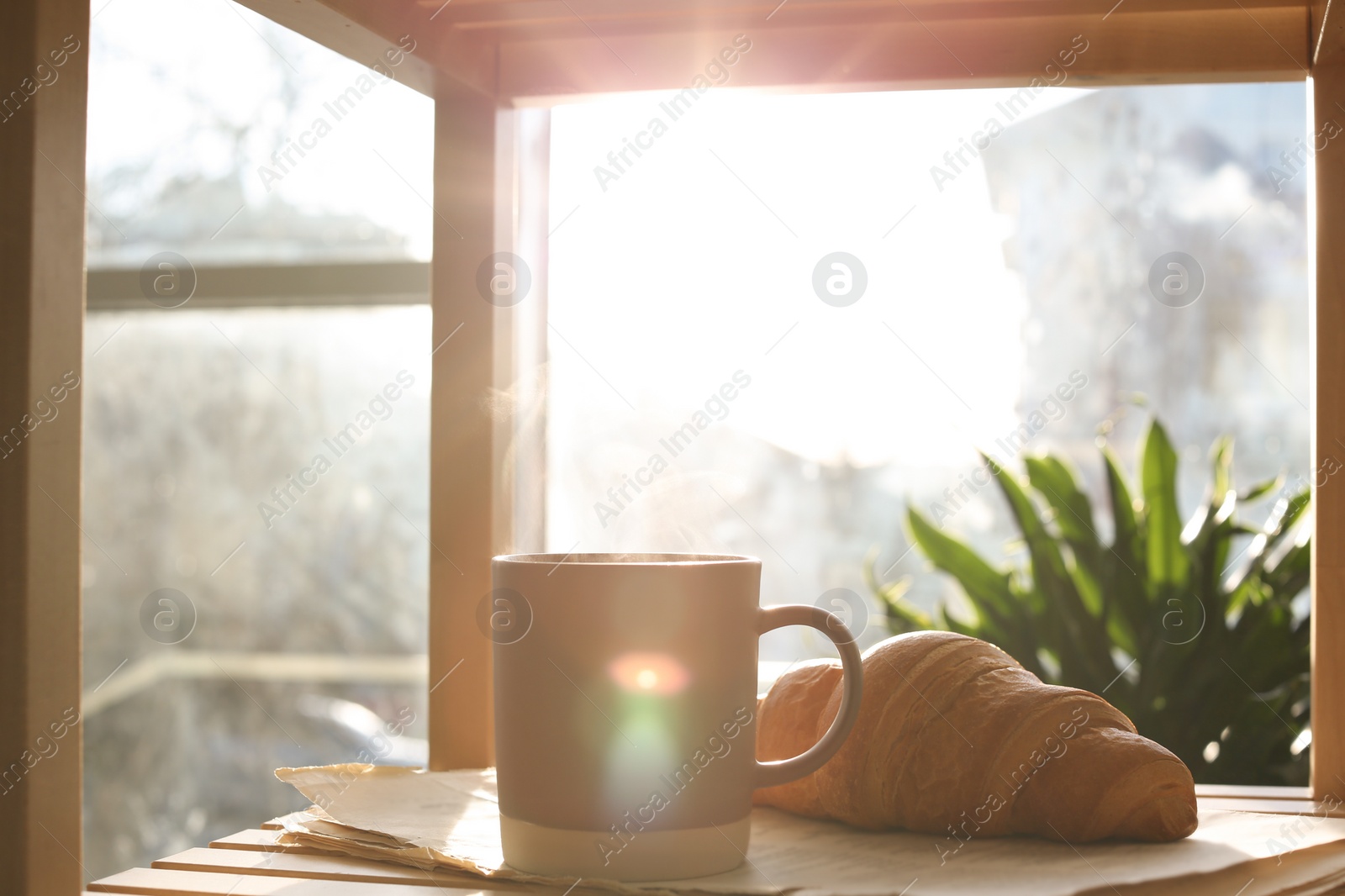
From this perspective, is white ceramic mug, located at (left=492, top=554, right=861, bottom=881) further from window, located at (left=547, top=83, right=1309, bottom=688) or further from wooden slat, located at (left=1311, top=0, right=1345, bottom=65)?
window, located at (left=547, top=83, right=1309, bottom=688)

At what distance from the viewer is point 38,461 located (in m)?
0.44

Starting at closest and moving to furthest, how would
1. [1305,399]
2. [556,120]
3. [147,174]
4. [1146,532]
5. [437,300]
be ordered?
[437,300] → [1146,532] → [556,120] → [1305,399] → [147,174]

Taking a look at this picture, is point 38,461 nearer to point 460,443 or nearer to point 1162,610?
point 460,443

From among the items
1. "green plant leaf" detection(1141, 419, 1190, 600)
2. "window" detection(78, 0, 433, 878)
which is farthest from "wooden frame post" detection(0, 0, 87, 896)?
"window" detection(78, 0, 433, 878)

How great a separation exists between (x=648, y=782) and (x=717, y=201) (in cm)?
127

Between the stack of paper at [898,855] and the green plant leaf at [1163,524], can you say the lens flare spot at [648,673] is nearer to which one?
the stack of paper at [898,855]

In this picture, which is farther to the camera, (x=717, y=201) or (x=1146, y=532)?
(x=717, y=201)

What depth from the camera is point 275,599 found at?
233 centimetres

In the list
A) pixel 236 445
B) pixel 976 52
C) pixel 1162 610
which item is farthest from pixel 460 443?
pixel 236 445

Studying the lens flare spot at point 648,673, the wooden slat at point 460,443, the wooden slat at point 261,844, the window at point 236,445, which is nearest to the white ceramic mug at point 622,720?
the lens flare spot at point 648,673

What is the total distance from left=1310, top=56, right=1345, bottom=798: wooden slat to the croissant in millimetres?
163

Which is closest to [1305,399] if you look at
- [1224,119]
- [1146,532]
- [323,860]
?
[1224,119]

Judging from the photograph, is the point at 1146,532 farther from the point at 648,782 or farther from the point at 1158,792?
the point at 648,782

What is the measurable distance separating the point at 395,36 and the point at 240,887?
0.51 meters
